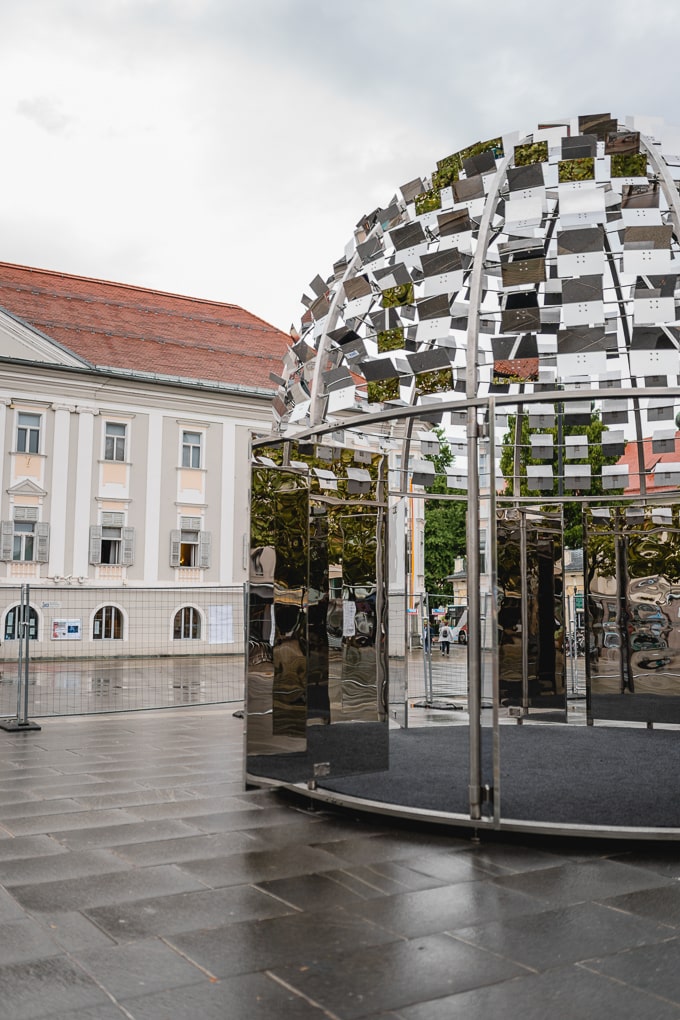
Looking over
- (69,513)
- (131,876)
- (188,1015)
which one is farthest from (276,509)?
(69,513)

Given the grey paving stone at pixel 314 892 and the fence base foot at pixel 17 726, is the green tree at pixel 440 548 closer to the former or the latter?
the fence base foot at pixel 17 726

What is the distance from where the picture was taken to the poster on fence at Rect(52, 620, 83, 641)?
667 inches

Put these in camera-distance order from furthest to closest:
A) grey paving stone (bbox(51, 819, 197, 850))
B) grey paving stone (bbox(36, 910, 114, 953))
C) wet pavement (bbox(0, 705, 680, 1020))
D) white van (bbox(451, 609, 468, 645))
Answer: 1. white van (bbox(451, 609, 468, 645))
2. grey paving stone (bbox(51, 819, 197, 850))
3. grey paving stone (bbox(36, 910, 114, 953))
4. wet pavement (bbox(0, 705, 680, 1020))

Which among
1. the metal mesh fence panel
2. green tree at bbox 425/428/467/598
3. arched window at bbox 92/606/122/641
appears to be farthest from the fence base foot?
green tree at bbox 425/428/467/598

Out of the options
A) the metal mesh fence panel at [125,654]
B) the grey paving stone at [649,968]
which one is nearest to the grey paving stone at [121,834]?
the grey paving stone at [649,968]

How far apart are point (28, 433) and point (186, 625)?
18.8 m

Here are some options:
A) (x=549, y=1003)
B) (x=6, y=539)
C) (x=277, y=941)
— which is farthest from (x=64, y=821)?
(x=6, y=539)

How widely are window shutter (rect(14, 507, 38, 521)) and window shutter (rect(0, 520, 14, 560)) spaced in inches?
16.5

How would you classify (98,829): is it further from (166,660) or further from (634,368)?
(166,660)

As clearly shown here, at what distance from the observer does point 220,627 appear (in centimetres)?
1972

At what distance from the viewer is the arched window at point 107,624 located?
16062 mm

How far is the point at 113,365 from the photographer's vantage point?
123 ft

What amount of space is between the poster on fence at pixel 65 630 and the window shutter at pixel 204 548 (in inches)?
761

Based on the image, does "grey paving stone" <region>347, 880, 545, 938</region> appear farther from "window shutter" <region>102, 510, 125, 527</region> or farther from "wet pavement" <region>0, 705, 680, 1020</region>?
"window shutter" <region>102, 510, 125, 527</region>
